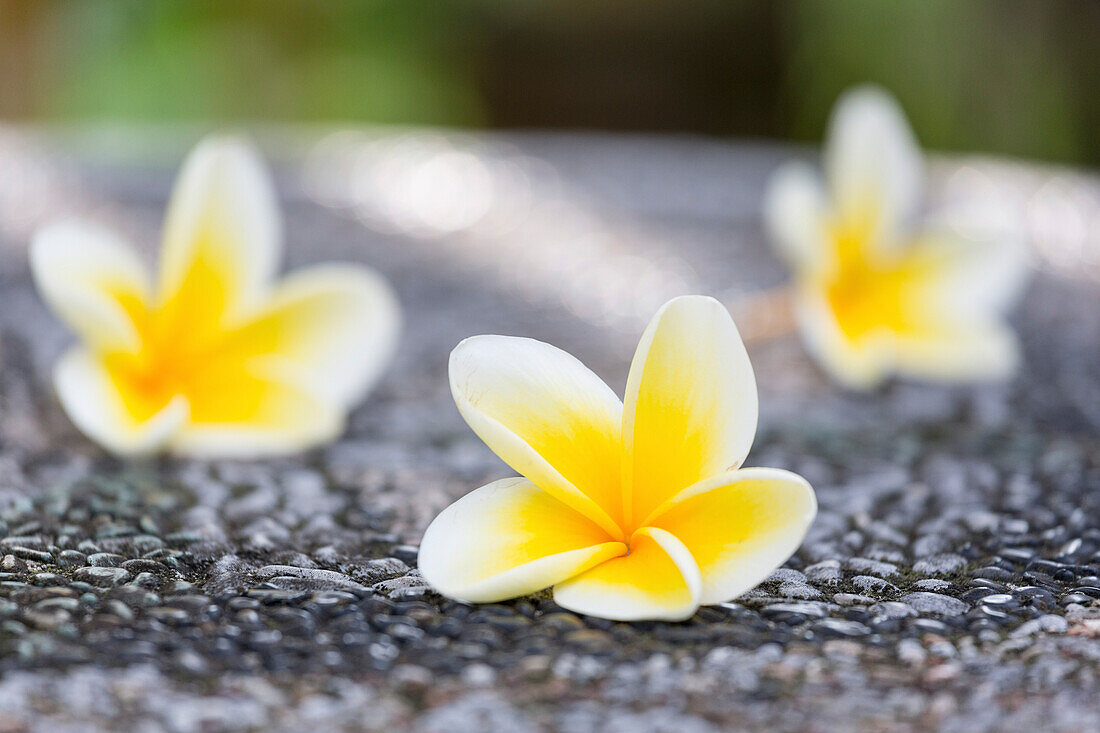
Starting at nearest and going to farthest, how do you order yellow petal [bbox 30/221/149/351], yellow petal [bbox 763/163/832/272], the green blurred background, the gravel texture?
the gravel texture < yellow petal [bbox 30/221/149/351] < yellow petal [bbox 763/163/832/272] < the green blurred background

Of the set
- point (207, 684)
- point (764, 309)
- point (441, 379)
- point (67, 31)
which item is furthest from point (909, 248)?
point (67, 31)

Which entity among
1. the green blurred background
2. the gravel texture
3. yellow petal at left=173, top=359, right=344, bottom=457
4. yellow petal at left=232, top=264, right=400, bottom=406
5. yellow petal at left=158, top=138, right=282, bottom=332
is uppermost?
the green blurred background

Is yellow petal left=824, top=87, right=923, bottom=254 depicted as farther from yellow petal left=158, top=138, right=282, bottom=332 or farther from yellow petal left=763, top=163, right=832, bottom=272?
yellow petal left=158, top=138, right=282, bottom=332

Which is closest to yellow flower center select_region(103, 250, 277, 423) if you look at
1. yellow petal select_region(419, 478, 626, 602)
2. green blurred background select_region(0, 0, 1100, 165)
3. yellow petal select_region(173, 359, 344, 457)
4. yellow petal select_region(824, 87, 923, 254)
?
yellow petal select_region(173, 359, 344, 457)

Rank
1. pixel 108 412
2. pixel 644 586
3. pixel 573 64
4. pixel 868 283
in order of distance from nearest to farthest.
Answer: pixel 644 586 < pixel 108 412 < pixel 868 283 < pixel 573 64

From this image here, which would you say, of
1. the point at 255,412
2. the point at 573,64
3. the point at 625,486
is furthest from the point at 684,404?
the point at 573,64

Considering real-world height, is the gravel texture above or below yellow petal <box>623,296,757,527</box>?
below

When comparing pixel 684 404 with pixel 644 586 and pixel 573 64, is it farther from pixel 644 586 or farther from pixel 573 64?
pixel 573 64
